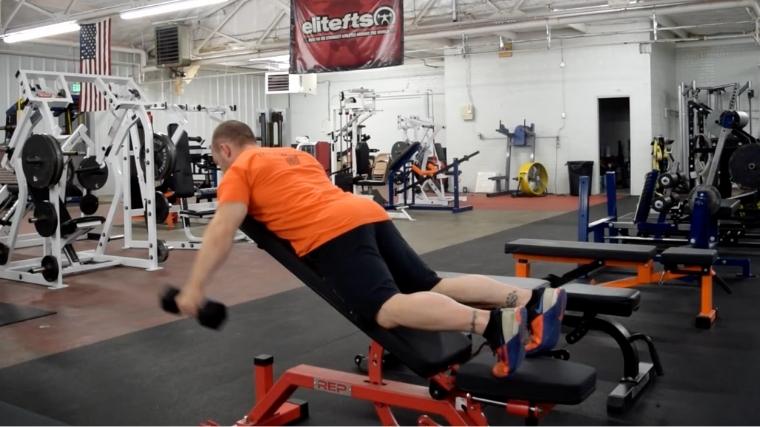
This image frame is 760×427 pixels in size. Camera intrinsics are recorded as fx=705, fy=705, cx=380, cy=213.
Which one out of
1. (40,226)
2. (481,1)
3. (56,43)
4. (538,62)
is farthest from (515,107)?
(40,226)

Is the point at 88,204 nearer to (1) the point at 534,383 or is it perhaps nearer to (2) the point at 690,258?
(2) the point at 690,258

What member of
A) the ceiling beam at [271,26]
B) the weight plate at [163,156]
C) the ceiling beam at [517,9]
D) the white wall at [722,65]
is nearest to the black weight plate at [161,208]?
the weight plate at [163,156]

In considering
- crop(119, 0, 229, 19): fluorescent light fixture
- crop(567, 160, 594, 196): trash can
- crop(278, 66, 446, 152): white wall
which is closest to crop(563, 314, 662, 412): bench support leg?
crop(119, 0, 229, 19): fluorescent light fixture

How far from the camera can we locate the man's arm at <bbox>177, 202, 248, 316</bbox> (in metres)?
2.13

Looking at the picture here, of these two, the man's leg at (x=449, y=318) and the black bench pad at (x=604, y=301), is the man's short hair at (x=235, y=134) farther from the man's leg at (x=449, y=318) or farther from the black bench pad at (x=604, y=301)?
the black bench pad at (x=604, y=301)

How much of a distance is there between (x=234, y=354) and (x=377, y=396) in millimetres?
1403

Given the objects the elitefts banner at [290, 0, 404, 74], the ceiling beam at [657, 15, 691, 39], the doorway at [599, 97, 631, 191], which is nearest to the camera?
the elitefts banner at [290, 0, 404, 74]

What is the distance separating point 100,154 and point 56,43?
27.8 feet

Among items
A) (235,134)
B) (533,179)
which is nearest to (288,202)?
(235,134)

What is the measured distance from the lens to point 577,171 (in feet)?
41.4

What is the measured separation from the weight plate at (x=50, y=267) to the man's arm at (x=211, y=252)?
3.60 m

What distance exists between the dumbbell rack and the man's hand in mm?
3647

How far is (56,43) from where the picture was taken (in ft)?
43.7

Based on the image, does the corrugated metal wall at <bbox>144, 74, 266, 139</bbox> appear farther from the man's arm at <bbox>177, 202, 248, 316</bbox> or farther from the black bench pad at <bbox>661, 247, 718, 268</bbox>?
the man's arm at <bbox>177, 202, 248, 316</bbox>
